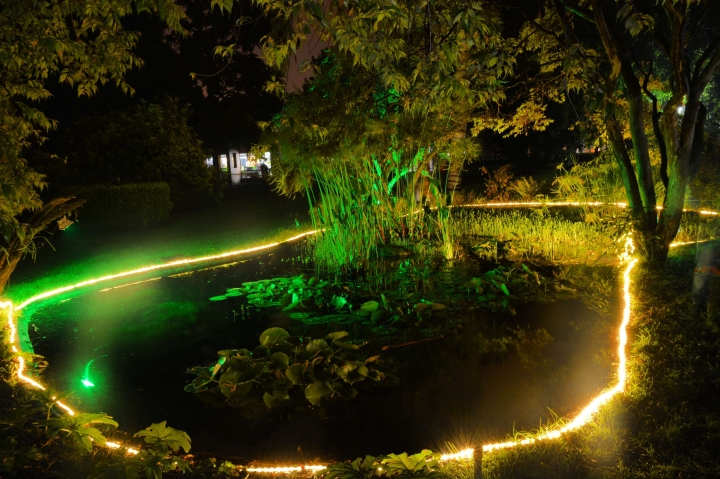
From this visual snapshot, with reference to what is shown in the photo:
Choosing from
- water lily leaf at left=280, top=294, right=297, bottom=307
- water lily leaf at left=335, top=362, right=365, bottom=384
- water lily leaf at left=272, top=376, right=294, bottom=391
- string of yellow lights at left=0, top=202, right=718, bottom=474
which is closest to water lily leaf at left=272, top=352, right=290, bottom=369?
water lily leaf at left=272, top=376, right=294, bottom=391

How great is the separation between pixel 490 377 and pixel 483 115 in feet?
29.6

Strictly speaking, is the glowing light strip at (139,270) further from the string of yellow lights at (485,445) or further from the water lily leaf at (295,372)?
the water lily leaf at (295,372)

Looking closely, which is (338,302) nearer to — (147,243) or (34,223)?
(34,223)

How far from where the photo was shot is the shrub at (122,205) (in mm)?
14922

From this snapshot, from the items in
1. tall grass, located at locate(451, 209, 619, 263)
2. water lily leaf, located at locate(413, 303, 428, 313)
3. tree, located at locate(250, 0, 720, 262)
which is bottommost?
water lily leaf, located at locate(413, 303, 428, 313)

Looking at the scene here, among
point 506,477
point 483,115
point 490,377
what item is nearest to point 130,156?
point 483,115

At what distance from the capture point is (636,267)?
7.17 metres

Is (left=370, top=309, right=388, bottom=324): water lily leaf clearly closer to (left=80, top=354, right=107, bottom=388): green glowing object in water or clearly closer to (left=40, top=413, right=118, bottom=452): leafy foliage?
(left=80, top=354, right=107, bottom=388): green glowing object in water

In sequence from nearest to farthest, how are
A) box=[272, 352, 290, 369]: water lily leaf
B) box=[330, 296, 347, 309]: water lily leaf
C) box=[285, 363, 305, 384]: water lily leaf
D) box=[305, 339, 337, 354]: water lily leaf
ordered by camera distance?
box=[285, 363, 305, 384]: water lily leaf
box=[272, 352, 290, 369]: water lily leaf
box=[305, 339, 337, 354]: water lily leaf
box=[330, 296, 347, 309]: water lily leaf

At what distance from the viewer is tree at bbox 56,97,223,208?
17141 mm

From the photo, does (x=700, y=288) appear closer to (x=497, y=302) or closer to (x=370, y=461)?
(x=497, y=302)

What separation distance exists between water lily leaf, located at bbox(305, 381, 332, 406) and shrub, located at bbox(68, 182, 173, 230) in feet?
41.0

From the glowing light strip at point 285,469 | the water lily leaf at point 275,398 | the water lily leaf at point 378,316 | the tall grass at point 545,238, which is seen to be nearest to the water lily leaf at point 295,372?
the water lily leaf at point 275,398

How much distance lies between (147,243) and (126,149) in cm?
647
